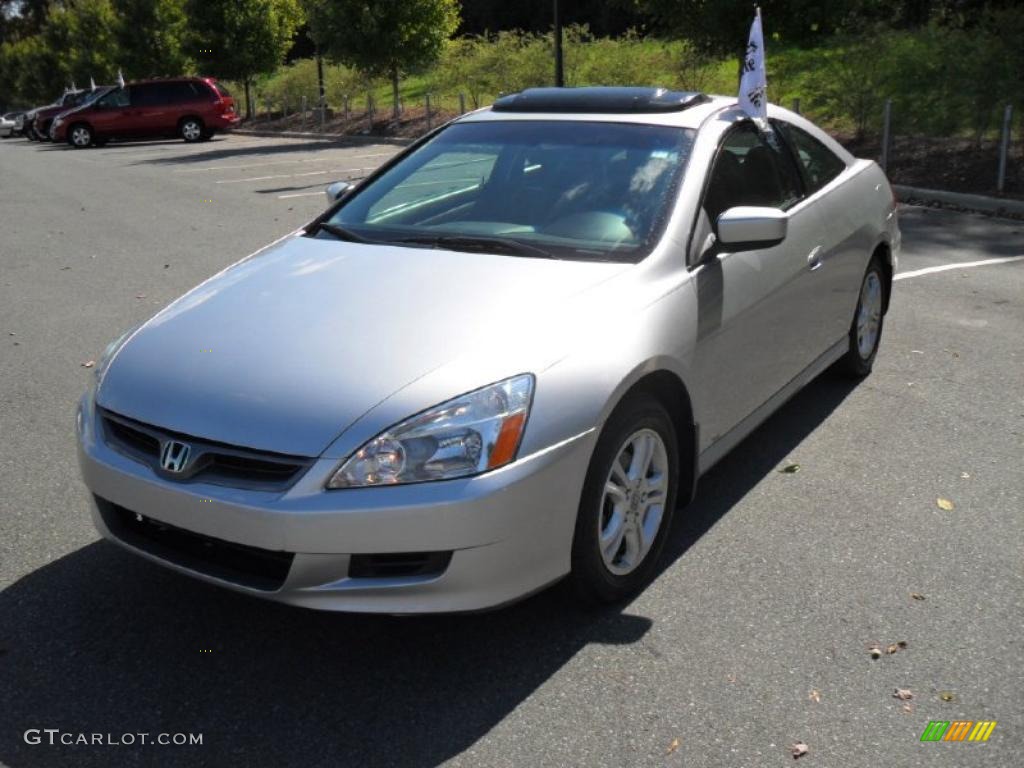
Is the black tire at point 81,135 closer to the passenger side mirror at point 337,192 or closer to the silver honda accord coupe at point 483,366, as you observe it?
the passenger side mirror at point 337,192

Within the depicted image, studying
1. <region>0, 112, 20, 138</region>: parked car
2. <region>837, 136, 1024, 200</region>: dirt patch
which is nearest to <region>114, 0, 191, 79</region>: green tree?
<region>0, 112, 20, 138</region>: parked car

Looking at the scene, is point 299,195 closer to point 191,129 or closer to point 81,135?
point 191,129

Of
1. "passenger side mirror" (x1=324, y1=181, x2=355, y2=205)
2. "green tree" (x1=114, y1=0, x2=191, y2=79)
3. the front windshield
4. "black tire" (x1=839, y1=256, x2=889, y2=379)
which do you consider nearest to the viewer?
the front windshield

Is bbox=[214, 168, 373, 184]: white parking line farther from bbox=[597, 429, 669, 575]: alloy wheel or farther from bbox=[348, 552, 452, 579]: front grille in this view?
Result: bbox=[348, 552, 452, 579]: front grille

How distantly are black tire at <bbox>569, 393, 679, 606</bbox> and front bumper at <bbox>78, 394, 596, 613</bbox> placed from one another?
0.34 ft

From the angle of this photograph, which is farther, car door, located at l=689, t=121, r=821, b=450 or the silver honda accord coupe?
car door, located at l=689, t=121, r=821, b=450

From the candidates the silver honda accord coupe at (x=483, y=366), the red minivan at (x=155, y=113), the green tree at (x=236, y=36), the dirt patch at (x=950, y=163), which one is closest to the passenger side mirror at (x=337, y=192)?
the silver honda accord coupe at (x=483, y=366)

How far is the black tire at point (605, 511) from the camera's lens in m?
3.42

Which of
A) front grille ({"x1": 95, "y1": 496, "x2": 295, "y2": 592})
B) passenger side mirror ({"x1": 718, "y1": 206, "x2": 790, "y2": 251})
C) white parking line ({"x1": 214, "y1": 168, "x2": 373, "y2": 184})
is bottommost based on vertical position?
white parking line ({"x1": 214, "y1": 168, "x2": 373, "y2": 184})

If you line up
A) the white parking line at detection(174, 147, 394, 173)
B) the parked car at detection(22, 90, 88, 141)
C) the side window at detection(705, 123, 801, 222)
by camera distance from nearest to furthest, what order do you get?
1. the side window at detection(705, 123, 801, 222)
2. the white parking line at detection(174, 147, 394, 173)
3. the parked car at detection(22, 90, 88, 141)

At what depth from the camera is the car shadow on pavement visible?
9.89 ft

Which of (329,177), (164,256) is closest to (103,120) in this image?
(329,177)

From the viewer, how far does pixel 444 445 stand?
10.2 ft

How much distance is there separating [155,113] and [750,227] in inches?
1239
